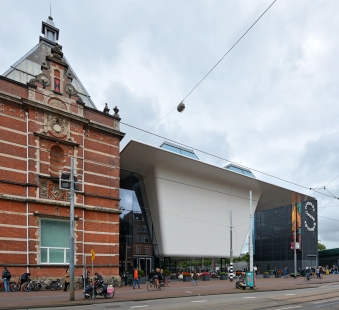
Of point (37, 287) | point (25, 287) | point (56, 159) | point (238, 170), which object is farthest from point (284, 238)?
point (25, 287)

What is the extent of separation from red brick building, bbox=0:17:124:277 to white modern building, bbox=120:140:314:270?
4.92m

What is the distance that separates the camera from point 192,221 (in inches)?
1556

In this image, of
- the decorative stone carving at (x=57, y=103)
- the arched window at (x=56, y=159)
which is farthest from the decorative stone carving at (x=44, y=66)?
the arched window at (x=56, y=159)

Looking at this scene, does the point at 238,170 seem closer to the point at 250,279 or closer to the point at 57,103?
the point at 250,279

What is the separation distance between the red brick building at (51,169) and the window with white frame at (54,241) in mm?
68

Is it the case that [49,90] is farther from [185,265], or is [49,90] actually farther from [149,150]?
[185,265]

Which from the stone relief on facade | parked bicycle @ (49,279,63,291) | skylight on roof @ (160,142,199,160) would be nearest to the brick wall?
the stone relief on facade

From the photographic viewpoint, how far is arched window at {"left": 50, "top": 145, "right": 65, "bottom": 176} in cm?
2590

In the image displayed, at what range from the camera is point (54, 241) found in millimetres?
24938

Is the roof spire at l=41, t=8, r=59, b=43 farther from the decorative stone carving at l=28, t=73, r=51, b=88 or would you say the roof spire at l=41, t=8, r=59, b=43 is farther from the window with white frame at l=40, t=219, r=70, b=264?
the window with white frame at l=40, t=219, r=70, b=264

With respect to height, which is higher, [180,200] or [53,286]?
[180,200]

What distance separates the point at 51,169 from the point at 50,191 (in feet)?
5.70

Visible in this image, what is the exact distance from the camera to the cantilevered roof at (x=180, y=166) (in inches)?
1320

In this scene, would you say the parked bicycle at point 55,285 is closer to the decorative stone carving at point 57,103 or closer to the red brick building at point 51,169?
the red brick building at point 51,169
